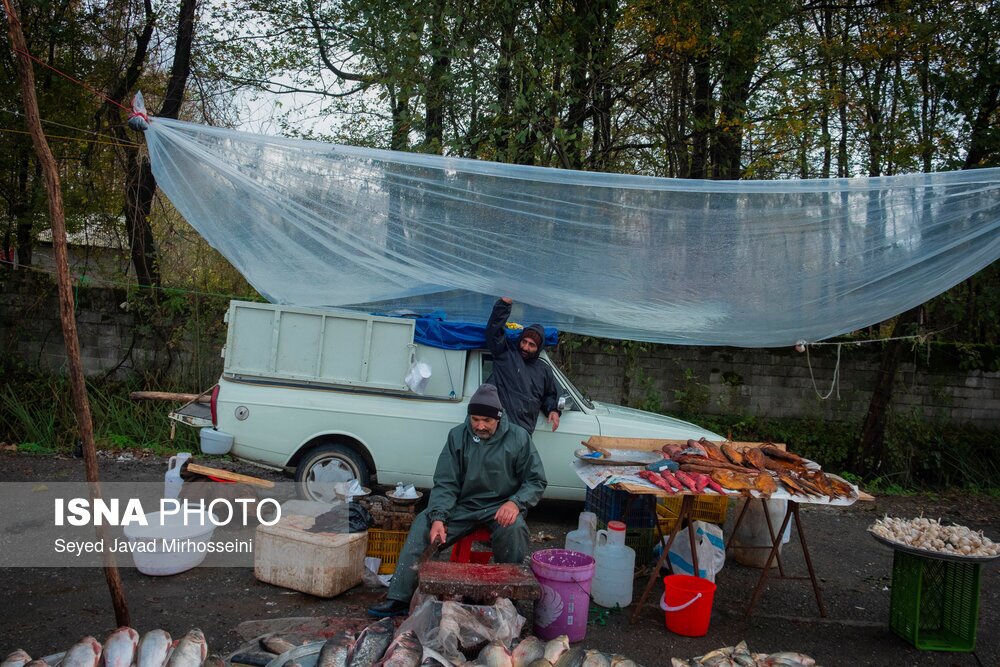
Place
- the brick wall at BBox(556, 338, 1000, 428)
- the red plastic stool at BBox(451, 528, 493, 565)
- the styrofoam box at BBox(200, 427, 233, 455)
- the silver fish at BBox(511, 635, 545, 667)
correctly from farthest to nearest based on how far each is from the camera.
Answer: the brick wall at BBox(556, 338, 1000, 428) → the styrofoam box at BBox(200, 427, 233, 455) → the red plastic stool at BBox(451, 528, 493, 565) → the silver fish at BBox(511, 635, 545, 667)

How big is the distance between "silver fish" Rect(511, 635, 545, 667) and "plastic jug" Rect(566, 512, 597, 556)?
1.71m

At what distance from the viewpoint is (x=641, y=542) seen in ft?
17.4

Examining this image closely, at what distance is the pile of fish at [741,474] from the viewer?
432 centimetres

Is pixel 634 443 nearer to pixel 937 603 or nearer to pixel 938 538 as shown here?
pixel 938 538

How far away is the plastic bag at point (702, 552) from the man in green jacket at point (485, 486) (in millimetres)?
1244

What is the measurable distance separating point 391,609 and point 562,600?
99 centimetres

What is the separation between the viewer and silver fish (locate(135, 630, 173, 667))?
2898mm

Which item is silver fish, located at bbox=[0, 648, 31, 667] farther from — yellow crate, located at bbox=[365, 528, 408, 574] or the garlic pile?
the garlic pile

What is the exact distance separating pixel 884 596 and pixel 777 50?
666cm

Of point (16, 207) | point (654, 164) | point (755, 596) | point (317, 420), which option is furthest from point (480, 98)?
point (16, 207)

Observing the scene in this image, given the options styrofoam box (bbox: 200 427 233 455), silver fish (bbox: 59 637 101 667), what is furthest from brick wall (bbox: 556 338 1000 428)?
silver fish (bbox: 59 637 101 667)

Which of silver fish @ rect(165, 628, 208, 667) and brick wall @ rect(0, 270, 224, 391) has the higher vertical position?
brick wall @ rect(0, 270, 224, 391)

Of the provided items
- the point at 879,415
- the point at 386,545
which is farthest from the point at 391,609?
the point at 879,415

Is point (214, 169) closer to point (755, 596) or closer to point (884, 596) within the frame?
point (755, 596)
